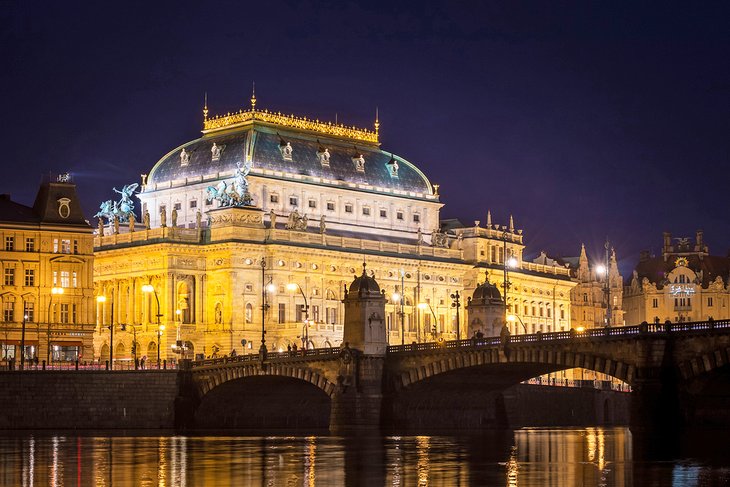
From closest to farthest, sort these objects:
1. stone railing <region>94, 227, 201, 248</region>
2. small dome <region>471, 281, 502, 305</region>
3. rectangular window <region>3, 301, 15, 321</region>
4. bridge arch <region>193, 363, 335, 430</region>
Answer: bridge arch <region>193, 363, 335, 430</region> → small dome <region>471, 281, 502, 305</region> → rectangular window <region>3, 301, 15, 321</region> → stone railing <region>94, 227, 201, 248</region>

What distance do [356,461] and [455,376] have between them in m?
35.2

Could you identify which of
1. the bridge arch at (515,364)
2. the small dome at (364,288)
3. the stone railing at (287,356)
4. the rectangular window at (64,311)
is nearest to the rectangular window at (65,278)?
the rectangular window at (64,311)

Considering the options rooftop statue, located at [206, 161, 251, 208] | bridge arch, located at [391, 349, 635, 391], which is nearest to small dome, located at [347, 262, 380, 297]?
bridge arch, located at [391, 349, 635, 391]

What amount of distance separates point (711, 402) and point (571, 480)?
1518 inches

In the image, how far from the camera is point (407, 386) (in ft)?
440

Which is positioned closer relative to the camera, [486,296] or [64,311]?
[486,296]

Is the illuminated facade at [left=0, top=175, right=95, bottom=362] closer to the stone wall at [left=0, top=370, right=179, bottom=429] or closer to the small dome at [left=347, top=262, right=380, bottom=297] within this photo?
the stone wall at [left=0, top=370, right=179, bottom=429]

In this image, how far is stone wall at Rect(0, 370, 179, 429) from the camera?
463ft

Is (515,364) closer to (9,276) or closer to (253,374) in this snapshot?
(253,374)

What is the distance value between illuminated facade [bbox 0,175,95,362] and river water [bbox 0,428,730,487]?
123ft

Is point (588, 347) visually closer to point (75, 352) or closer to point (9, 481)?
point (9, 481)

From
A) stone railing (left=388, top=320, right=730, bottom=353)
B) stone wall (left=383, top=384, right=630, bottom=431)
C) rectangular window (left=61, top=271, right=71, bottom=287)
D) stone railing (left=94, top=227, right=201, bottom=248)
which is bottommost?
stone wall (left=383, top=384, right=630, bottom=431)

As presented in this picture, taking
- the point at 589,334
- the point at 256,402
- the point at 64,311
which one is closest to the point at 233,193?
the point at 64,311

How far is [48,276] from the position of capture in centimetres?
16512
